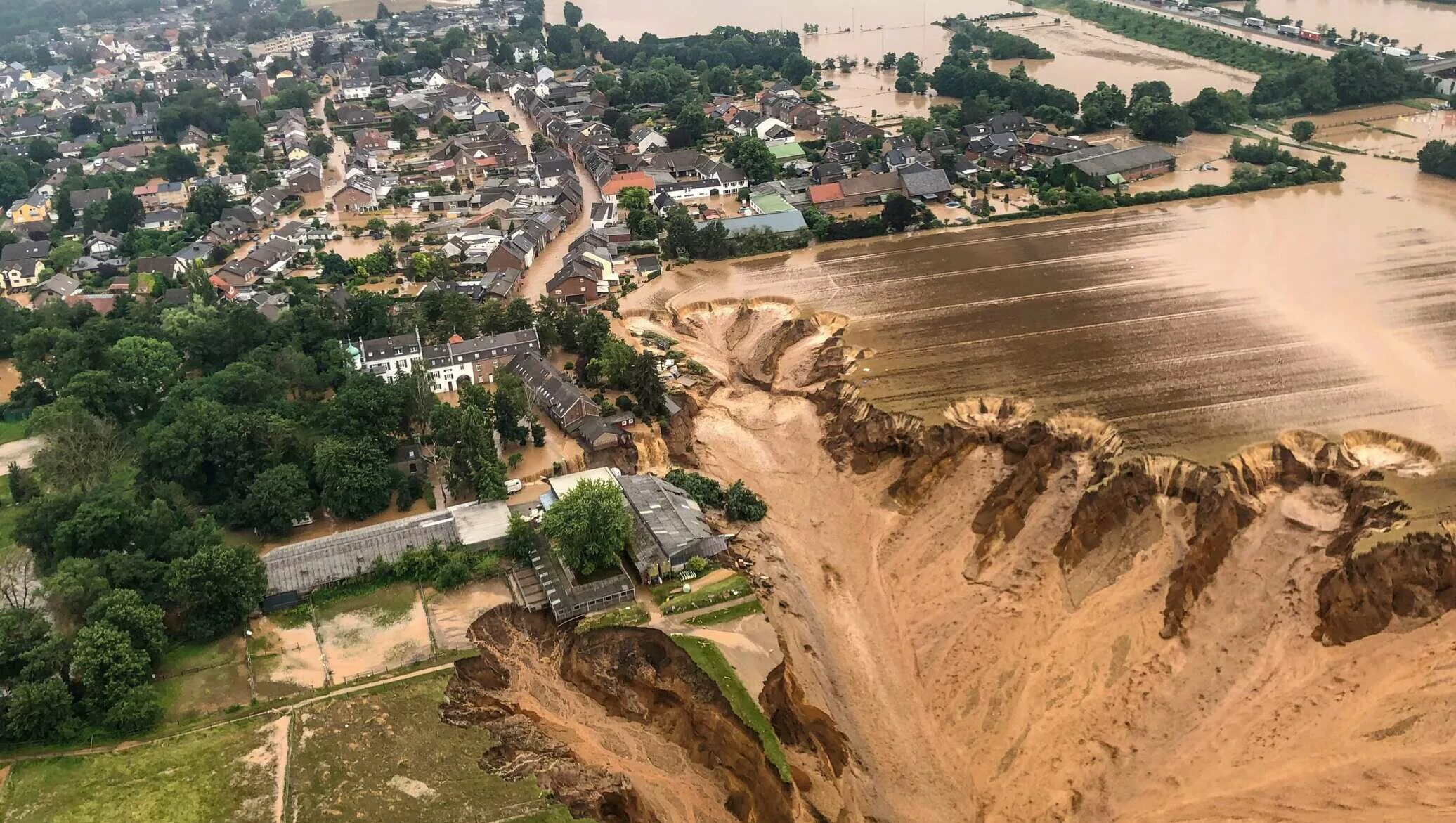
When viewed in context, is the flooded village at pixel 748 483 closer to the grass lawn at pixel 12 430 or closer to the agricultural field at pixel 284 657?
the agricultural field at pixel 284 657

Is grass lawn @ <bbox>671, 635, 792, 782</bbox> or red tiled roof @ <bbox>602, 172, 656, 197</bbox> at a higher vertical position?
red tiled roof @ <bbox>602, 172, 656, 197</bbox>

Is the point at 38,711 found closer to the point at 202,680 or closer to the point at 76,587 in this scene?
the point at 202,680

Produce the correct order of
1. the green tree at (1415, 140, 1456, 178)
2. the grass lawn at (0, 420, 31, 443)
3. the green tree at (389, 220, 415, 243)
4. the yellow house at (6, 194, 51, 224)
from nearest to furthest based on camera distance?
the grass lawn at (0, 420, 31, 443) → the green tree at (389, 220, 415, 243) → the green tree at (1415, 140, 1456, 178) → the yellow house at (6, 194, 51, 224)

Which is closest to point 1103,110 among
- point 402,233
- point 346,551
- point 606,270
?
point 606,270

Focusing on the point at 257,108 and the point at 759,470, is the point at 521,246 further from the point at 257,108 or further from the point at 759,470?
the point at 257,108

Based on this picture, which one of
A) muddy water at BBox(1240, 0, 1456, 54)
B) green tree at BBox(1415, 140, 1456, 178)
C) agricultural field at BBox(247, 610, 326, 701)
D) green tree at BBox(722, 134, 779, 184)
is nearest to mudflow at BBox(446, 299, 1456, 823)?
agricultural field at BBox(247, 610, 326, 701)

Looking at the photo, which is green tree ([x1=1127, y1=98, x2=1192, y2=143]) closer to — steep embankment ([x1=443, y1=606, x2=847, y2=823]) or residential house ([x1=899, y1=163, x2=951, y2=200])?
residential house ([x1=899, y1=163, x2=951, y2=200])

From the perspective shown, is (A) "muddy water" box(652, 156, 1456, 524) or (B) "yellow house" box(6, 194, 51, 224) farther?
(B) "yellow house" box(6, 194, 51, 224)
